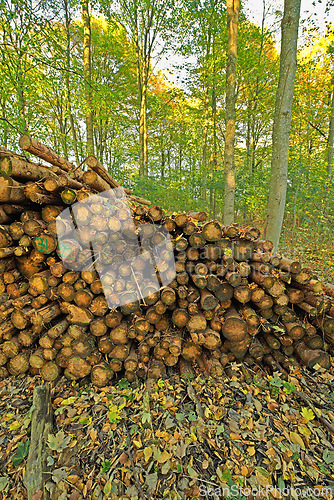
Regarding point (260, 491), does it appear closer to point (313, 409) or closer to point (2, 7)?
point (313, 409)

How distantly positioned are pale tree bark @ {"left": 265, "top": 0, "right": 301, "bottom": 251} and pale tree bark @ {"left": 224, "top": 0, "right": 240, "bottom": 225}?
6.06ft

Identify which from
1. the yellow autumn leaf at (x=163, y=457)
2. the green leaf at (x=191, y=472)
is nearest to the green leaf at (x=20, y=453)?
the yellow autumn leaf at (x=163, y=457)

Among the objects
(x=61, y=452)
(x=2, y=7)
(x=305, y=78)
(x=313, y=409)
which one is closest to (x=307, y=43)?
(x=305, y=78)

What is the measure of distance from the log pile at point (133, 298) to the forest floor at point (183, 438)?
222 millimetres

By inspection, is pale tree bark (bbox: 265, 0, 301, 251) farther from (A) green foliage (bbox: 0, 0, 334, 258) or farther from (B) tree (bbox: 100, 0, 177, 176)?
(B) tree (bbox: 100, 0, 177, 176)

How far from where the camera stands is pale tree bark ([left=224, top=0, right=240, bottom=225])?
6289mm

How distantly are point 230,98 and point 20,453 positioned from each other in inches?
339

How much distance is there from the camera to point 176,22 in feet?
37.0

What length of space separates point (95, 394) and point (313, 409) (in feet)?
7.78

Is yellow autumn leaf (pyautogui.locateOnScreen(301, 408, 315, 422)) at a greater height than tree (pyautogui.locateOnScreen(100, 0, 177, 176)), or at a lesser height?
lesser

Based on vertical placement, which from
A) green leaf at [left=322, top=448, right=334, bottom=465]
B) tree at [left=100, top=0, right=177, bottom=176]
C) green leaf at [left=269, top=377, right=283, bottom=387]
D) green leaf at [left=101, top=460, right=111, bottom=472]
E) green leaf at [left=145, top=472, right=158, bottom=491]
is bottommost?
green leaf at [left=145, top=472, right=158, bottom=491]

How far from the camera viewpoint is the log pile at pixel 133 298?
2.47m

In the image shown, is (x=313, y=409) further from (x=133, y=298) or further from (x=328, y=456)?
(x=133, y=298)

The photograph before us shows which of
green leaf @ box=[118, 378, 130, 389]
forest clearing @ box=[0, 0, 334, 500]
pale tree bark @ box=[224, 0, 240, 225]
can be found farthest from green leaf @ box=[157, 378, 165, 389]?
pale tree bark @ box=[224, 0, 240, 225]
